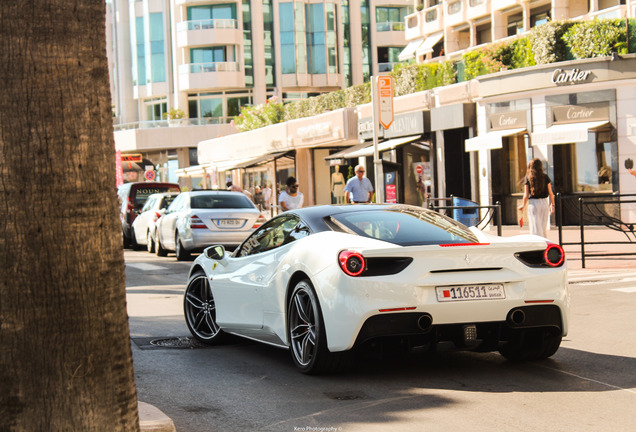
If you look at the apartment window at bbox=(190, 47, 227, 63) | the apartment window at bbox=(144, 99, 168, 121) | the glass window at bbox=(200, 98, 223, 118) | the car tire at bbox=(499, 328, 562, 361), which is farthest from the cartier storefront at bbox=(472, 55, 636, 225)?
the apartment window at bbox=(144, 99, 168, 121)

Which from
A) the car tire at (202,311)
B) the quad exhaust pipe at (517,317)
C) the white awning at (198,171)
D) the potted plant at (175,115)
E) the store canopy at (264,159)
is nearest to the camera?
the quad exhaust pipe at (517,317)

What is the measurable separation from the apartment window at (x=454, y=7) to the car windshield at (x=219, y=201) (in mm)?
29968

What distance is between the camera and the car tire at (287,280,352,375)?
262 inches

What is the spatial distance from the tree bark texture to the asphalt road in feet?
5.32

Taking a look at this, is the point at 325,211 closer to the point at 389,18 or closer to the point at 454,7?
the point at 454,7

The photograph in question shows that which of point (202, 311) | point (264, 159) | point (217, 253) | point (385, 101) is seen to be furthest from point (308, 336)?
point (264, 159)

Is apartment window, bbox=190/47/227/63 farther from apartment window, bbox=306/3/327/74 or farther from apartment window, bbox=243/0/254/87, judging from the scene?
apartment window, bbox=306/3/327/74

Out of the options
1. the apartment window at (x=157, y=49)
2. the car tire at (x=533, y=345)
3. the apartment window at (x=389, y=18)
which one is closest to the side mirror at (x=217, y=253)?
the car tire at (x=533, y=345)

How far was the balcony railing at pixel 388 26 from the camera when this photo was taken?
258ft

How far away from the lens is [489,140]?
94.8ft

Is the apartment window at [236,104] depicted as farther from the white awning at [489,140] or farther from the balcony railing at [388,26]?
the white awning at [489,140]

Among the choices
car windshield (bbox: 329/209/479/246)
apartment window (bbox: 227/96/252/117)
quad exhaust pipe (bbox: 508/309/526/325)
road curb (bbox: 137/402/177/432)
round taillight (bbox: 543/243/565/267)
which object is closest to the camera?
road curb (bbox: 137/402/177/432)

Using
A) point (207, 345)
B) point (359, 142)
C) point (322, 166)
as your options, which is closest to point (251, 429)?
point (207, 345)

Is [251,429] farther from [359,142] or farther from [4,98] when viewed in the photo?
[359,142]
